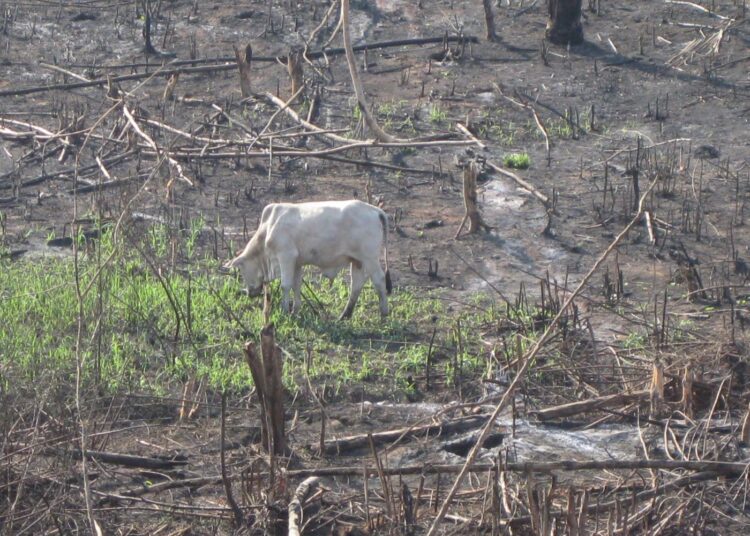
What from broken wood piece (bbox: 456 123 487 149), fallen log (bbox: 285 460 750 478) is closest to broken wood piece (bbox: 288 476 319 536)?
fallen log (bbox: 285 460 750 478)

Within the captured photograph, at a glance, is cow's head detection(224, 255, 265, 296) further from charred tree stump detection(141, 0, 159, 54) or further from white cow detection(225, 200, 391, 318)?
charred tree stump detection(141, 0, 159, 54)

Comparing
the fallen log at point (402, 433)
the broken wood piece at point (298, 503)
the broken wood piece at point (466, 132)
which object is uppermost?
the broken wood piece at point (466, 132)

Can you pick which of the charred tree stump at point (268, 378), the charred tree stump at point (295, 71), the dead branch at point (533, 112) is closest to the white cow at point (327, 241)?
the charred tree stump at point (268, 378)

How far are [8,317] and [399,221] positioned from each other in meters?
4.50

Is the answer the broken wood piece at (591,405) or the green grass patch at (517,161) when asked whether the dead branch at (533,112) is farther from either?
the broken wood piece at (591,405)

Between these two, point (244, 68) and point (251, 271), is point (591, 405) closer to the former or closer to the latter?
point (251, 271)

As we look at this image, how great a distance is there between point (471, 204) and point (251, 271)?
2.61 metres

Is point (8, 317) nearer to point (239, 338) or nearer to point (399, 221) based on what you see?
point (239, 338)

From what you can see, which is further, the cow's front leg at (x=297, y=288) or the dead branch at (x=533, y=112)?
the dead branch at (x=533, y=112)

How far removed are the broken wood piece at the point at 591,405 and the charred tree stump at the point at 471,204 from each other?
4.72 m

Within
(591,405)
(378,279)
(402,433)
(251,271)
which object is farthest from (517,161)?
(402,433)

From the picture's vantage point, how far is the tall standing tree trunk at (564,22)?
18516 millimetres

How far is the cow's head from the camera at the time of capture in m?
11.8

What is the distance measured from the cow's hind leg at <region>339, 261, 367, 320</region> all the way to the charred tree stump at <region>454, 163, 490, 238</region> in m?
2.08
